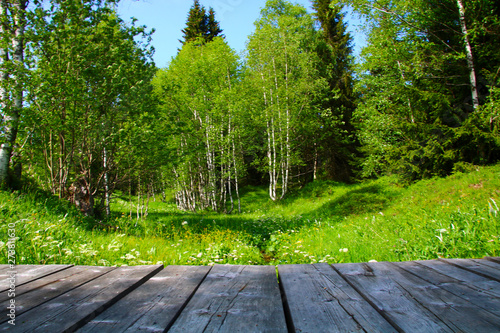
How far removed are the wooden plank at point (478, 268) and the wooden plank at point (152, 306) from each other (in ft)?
5.94

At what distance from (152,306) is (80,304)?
37cm

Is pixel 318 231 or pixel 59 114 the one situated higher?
pixel 59 114

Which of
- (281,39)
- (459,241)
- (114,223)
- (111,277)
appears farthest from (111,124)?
(281,39)

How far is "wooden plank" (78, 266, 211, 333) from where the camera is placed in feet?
3.65

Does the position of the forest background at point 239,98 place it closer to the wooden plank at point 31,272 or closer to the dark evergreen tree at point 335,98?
the dark evergreen tree at point 335,98

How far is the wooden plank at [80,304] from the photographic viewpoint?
112 centimetres

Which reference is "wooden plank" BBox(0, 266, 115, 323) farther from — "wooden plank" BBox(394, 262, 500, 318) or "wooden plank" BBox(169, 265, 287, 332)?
"wooden plank" BBox(394, 262, 500, 318)

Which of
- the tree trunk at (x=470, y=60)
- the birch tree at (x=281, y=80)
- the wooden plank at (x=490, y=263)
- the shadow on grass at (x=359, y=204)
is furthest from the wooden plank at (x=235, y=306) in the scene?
the birch tree at (x=281, y=80)

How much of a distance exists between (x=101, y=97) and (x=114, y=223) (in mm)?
3179

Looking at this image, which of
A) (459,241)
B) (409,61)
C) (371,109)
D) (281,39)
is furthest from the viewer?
(281,39)

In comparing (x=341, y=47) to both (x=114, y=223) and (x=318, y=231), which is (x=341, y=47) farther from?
(x=114, y=223)

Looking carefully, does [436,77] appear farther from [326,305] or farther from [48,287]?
[48,287]

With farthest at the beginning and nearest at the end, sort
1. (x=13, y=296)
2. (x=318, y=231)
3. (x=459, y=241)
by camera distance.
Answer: (x=318, y=231) → (x=459, y=241) → (x=13, y=296)

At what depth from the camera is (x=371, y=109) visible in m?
14.3
